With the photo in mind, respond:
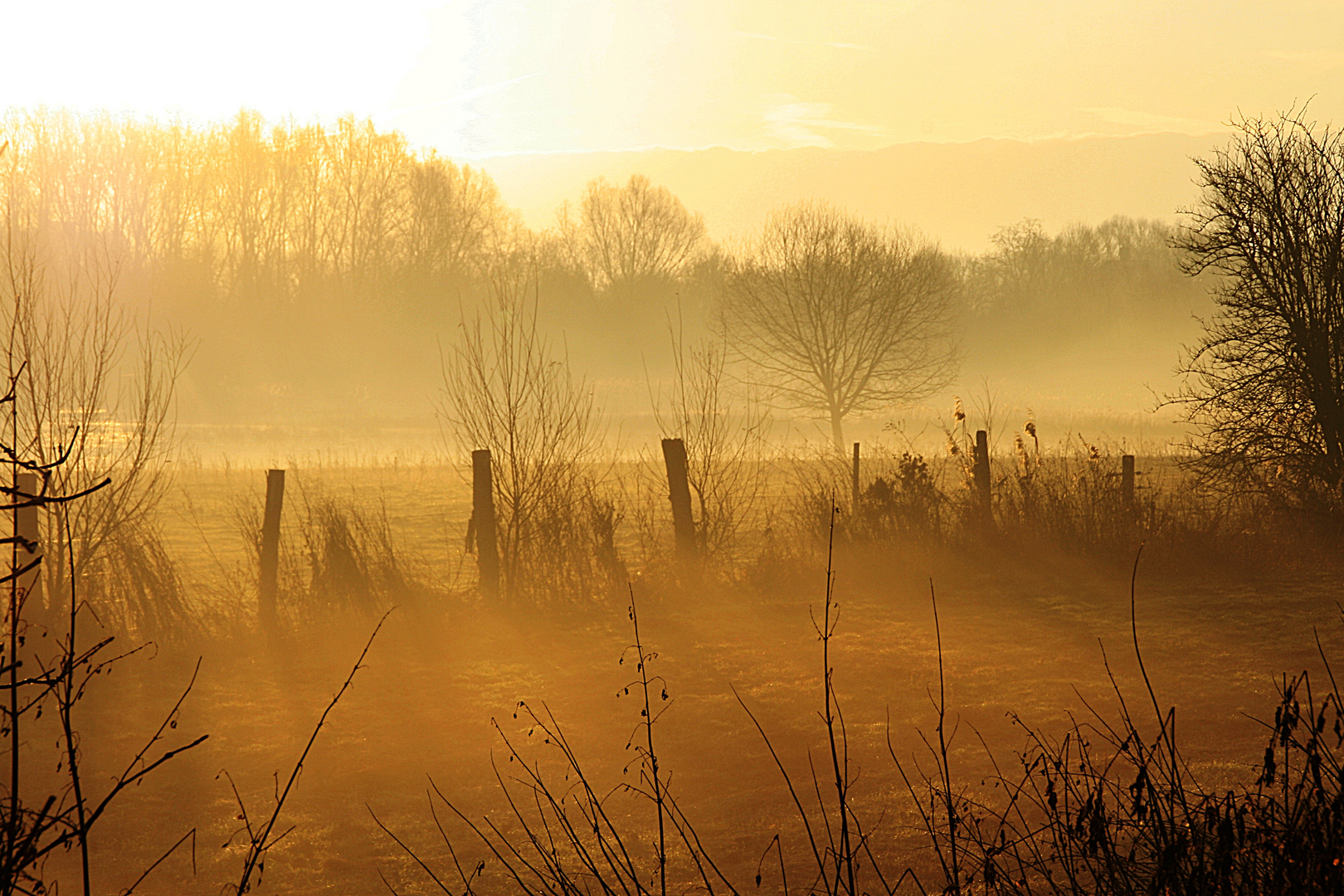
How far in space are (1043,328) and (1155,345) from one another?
7.53 m

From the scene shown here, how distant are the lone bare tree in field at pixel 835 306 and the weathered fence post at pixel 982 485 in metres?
16.6

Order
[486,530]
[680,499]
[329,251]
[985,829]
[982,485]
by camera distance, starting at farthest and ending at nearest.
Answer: [329,251] < [982,485] < [680,499] < [486,530] < [985,829]

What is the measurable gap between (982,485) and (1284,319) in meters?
5.39

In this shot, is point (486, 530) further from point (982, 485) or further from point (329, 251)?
point (329, 251)

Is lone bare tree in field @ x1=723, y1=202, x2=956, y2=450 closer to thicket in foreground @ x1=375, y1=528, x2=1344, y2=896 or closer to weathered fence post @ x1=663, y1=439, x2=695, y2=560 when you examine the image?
weathered fence post @ x1=663, y1=439, x2=695, y2=560

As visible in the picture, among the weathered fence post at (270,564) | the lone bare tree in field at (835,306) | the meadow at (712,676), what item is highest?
the lone bare tree in field at (835,306)

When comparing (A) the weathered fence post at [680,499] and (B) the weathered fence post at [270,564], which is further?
(A) the weathered fence post at [680,499]

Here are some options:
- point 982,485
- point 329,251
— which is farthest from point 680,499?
point 329,251

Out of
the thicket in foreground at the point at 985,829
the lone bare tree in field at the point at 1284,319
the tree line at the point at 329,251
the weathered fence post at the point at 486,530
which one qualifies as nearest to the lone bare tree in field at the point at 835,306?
the tree line at the point at 329,251

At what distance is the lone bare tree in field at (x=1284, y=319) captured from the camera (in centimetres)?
1662

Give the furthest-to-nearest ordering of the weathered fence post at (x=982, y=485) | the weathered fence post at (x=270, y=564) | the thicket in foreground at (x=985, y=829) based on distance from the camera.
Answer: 1. the weathered fence post at (x=982, y=485)
2. the weathered fence post at (x=270, y=564)
3. the thicket in foreground at (x=985, y=829)

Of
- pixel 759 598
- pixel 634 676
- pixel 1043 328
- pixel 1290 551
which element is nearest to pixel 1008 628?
pixel 759 598

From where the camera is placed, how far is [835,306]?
3403 centimetres

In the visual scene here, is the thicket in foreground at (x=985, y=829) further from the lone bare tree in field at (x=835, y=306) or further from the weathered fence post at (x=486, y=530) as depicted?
the lone bare tree in field at (x=835, y=306)
